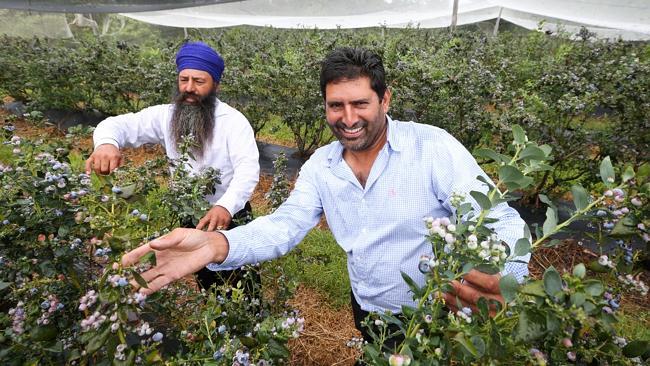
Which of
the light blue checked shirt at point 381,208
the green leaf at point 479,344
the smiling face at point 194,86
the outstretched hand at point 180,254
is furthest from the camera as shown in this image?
the smiling face at point 194,86

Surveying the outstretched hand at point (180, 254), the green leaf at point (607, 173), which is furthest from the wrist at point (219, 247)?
the green leaf at point (607, 173)

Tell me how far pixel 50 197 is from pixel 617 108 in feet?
13.3

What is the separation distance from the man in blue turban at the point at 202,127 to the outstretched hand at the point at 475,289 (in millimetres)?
1384

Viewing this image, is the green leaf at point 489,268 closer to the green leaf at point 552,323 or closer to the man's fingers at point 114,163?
the green leaf at point 552,323

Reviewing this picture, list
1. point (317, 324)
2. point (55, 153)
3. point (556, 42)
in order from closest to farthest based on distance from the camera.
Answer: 1. point (55, 153)
2. point (317, 324)
3. point (556, 42)

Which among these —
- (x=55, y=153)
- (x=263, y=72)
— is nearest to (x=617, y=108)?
(x=263, y=72)

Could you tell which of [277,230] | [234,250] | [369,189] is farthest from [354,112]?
[234,250]

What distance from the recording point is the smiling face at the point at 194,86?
2.55 metres

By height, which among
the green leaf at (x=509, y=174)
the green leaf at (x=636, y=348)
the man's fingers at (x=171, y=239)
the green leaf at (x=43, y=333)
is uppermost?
the green leaf at (x=509, y=174)

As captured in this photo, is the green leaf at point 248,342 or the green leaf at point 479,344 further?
the green leaf at point 248,342

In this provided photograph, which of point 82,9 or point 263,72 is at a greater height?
point 82,9

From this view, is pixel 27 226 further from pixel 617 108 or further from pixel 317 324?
pixel 617 108

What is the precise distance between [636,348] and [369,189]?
0.95 metres

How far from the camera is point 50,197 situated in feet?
3.76
